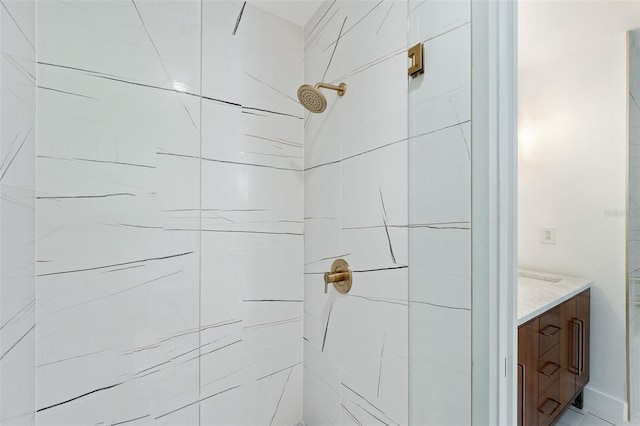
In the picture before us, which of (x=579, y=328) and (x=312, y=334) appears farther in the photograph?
(x=312, y=334)

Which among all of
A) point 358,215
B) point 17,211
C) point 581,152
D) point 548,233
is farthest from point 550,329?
point 17,211

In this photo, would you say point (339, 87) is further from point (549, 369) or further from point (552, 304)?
point (549, 369)

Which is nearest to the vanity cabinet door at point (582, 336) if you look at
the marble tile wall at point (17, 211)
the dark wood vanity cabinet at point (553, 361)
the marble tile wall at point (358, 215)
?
the dark wood vanity cabinet at point (553, 361)

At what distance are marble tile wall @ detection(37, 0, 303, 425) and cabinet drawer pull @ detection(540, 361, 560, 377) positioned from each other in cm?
89

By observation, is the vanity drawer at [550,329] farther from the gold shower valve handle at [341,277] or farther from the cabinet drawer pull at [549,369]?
the gold shower valve handle at [341,277]

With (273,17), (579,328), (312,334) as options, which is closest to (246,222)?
(312,334)

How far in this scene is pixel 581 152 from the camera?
49 cm

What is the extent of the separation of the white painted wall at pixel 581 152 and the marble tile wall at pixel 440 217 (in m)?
0.10

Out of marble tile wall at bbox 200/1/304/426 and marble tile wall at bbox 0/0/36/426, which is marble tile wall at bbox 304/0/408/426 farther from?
marble tile wall at bbox 0/0/36/426

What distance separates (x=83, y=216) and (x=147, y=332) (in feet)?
1.39

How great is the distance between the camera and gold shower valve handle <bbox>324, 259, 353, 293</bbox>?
101 centimetres

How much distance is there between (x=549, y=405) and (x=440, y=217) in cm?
43

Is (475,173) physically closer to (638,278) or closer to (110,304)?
(638,278)

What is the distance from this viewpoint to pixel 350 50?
1021mm
